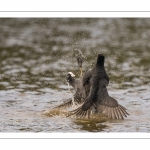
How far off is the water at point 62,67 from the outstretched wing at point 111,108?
125 millimetres

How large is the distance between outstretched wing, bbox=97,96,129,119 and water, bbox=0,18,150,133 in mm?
125

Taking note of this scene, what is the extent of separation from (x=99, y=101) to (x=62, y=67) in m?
3.58

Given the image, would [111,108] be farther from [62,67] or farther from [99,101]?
[62,67]

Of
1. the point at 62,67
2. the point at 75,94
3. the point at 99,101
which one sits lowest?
the point at 99,101

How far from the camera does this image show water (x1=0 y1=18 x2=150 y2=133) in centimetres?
876

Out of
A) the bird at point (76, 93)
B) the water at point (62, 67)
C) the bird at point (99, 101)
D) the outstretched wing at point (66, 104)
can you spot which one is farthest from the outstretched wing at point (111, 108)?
the outstretched wing at point (66, 104)

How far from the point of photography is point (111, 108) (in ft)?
29.0

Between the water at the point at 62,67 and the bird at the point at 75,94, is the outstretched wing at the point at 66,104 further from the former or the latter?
the water at the point at 62,67

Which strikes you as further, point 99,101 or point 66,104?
point 66,104

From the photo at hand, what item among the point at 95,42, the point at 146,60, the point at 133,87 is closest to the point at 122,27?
the point at 95,42

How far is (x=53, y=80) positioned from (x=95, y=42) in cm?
320

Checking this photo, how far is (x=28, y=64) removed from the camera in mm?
12781

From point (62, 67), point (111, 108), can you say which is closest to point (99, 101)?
point (111, 108)
